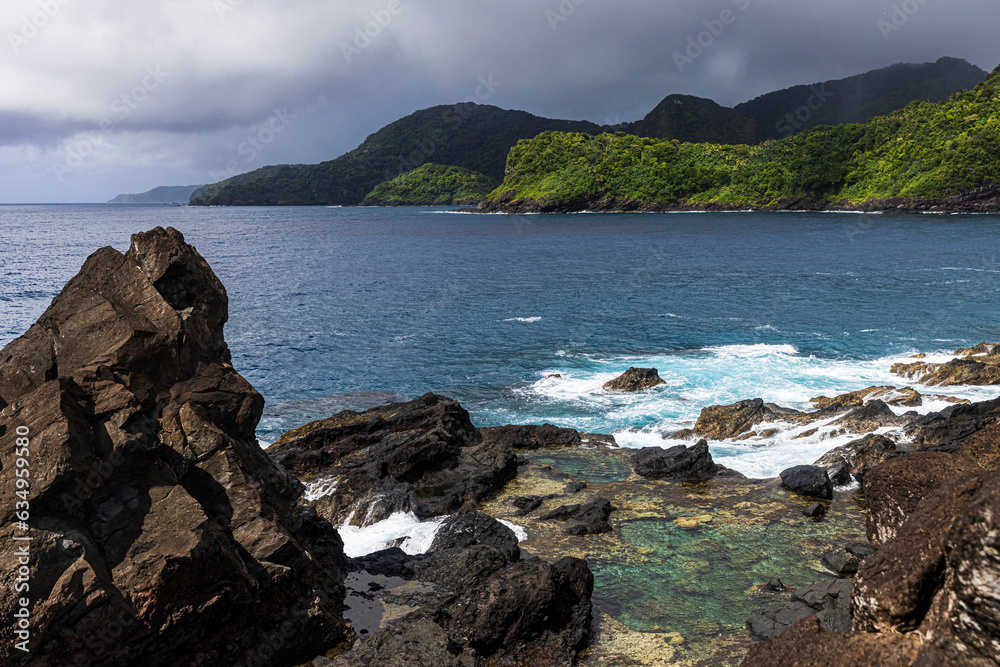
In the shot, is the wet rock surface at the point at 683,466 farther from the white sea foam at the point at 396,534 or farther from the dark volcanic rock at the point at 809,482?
the white sea foam at the point at 396,534

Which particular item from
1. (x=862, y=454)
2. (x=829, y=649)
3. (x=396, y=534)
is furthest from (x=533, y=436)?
(x=829, y=649)

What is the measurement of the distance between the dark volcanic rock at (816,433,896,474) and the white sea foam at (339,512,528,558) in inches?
415

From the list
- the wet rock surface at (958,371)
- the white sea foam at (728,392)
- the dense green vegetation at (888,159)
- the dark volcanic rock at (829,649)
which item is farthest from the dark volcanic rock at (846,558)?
the dense green vegetation at (888,159)

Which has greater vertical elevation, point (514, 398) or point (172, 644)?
point (172, 644)

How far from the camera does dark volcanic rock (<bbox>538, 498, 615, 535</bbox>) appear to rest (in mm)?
15984

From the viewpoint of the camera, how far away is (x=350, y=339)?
1780 inches

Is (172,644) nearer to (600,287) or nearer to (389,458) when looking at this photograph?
(389,458)

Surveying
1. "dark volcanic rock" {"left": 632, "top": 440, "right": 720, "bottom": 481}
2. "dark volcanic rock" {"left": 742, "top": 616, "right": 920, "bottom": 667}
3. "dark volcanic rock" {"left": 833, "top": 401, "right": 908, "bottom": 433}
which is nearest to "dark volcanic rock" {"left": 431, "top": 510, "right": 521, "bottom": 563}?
"dark volcanic rock" {"left": 632, "top": 440, "right": 720, "bottom": 481}

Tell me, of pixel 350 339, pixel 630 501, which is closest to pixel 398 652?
pixel 630 501

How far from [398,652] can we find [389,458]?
34.7 ft

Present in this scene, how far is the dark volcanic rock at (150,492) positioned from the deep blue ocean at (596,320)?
617 inches

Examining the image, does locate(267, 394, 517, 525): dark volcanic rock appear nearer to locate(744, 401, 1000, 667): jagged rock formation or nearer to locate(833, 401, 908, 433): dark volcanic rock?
locate(744, 401, 1000, 667): jagged rock formation

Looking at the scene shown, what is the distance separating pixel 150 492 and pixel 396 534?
731cm

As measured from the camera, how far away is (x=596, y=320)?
48656mm
